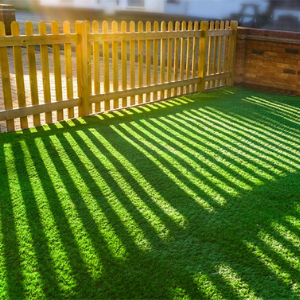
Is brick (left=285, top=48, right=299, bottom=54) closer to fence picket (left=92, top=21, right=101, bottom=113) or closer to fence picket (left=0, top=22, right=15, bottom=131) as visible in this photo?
fence picket (left=92, top=21, right=101, bottom=113)

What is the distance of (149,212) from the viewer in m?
3.01

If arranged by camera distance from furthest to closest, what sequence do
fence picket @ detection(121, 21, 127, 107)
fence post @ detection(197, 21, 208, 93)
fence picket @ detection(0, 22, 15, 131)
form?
fence post @ detection(197, 21, 208, 93)
fence picket @ detection(121, 21, 127, 107)
fence picket @ detection(0, 22, 15, 131)

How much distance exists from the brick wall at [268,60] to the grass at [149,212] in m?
2.89

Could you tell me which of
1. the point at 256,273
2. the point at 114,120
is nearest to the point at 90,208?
the point at 256,273

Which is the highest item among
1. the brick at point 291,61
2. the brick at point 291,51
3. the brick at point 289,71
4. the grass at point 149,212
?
the brick at point 291,51

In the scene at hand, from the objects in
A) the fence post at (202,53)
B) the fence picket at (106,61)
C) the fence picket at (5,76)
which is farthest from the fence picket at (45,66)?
the fence post at (202,53)

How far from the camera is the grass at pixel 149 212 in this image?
7.41ft

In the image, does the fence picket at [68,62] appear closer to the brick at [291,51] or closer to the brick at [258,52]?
the brick at [258,52]

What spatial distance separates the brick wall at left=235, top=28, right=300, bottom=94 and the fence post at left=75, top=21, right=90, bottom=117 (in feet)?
13.2

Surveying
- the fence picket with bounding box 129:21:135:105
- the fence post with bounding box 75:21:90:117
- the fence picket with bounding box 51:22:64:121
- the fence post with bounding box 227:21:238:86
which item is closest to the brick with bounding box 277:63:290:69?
the fence post with bounding box 227:21:238:86

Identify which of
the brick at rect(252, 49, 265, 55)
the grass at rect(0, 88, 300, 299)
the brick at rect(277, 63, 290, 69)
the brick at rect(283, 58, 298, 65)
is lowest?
the grass at rect(0, 88, 300, 299)

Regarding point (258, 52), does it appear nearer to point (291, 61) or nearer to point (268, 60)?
point (268, 60)

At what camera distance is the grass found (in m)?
2.26

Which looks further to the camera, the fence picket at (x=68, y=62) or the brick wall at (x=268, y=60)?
the brick wall at (x=268, y=60)
